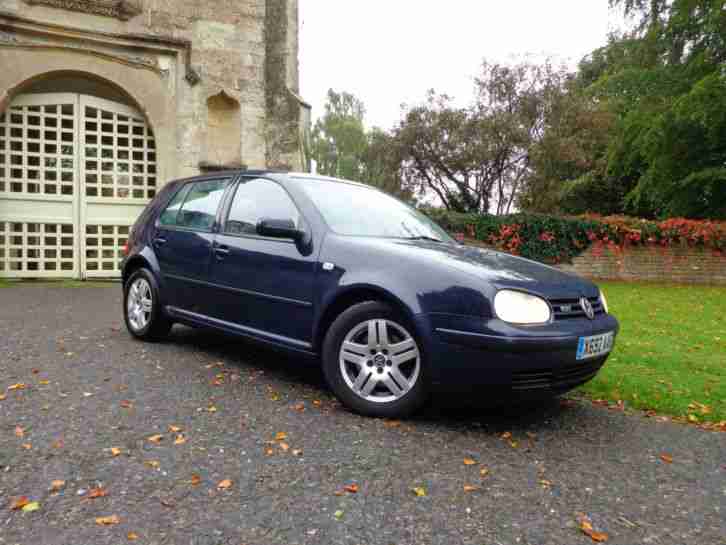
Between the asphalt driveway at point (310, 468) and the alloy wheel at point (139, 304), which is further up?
the alloy wheel at point (139, 304)

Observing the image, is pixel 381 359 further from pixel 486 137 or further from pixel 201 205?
pixel 486 137

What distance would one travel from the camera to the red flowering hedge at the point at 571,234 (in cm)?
1602

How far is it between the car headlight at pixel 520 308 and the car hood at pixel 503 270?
0.18 feet

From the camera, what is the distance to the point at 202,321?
470 centimetres

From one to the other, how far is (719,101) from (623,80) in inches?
197

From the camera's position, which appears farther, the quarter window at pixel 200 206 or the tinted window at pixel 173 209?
the tinted window at pixel 173 209

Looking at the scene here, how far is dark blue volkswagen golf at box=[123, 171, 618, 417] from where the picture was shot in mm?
3238

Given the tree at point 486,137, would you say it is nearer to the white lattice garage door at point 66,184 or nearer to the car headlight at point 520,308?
the white lattice garage door at point 66,184

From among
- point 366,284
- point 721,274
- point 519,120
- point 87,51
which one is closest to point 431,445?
point 366,284

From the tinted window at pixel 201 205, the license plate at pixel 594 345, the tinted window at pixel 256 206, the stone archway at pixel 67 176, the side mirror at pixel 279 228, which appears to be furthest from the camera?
the stone archway at pixel 67 176

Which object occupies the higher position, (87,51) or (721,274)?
(87,51)

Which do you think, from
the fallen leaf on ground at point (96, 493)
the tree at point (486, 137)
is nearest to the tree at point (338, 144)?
the tree at point (486, 137)

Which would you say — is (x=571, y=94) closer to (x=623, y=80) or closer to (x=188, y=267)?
(x=623, y=80)

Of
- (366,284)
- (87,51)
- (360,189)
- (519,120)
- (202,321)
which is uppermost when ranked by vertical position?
(519,120)
